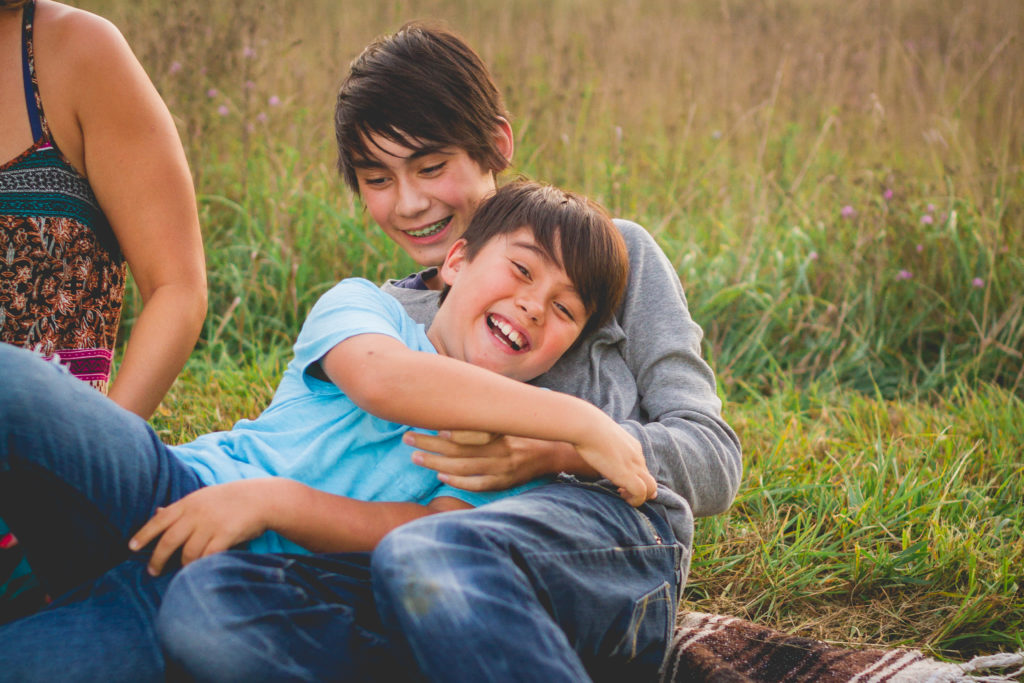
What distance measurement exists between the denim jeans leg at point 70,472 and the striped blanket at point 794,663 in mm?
999

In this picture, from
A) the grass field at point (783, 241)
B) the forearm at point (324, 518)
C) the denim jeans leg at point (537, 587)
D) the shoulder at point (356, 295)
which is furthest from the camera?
the grass field at point (783, 241)

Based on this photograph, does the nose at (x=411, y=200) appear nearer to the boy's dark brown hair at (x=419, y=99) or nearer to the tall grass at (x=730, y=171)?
the boy's dark brown hair at (x=419, y=99)

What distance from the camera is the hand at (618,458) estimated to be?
4.98 ft

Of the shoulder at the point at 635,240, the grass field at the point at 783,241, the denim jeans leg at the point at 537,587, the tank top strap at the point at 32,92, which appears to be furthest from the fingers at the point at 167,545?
the grass field at the point at 783,241

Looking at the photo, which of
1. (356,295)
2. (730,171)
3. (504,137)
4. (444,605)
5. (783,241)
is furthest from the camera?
(730,171)

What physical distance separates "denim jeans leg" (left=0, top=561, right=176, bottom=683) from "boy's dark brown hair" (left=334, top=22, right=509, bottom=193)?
44.1 inches

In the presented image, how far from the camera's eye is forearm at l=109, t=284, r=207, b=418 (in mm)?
1787

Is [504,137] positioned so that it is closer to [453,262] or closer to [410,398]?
[453,262]

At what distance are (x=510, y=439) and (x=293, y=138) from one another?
280 cm

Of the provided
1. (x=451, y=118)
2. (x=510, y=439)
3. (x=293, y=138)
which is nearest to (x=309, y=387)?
(x=510, y=439)

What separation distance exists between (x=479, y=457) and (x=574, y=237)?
1.67 ft

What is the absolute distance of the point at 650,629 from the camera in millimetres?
1539

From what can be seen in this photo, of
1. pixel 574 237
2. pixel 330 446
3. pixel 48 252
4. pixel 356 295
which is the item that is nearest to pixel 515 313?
pixel 574 237

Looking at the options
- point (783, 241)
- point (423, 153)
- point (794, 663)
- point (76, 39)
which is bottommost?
point (794, 663)
